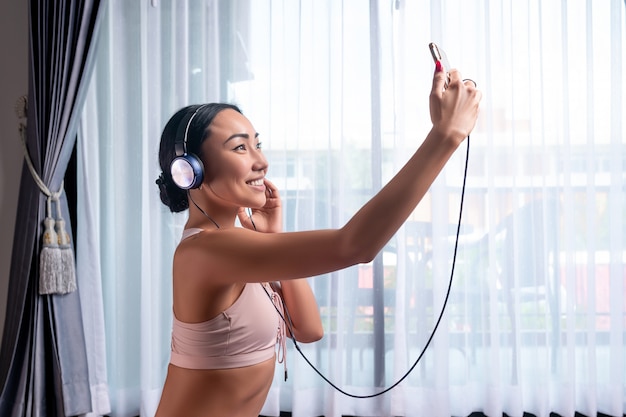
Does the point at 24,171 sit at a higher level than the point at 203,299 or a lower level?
higher

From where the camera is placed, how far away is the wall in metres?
2.82

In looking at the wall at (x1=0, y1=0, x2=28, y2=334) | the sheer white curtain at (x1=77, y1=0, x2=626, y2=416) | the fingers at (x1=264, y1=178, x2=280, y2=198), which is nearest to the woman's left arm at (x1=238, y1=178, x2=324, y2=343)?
the fingers at (x1=264, y1=178, x2=280, y2=198)

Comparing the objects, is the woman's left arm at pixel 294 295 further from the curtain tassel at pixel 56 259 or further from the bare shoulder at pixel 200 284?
the curtain tassel at pixel 56 259

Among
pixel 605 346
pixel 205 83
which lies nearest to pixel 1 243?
pixel 205 83

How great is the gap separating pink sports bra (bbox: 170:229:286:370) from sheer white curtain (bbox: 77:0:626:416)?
1.46 metres

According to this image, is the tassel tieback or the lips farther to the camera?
the tassel tieback

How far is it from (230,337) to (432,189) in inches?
64.3

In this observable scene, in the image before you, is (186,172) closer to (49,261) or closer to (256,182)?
(256,182)

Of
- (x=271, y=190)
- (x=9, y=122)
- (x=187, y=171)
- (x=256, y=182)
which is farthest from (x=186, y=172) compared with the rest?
(x=9, y=122)

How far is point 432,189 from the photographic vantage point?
2.61 m

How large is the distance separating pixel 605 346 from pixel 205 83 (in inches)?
76.2

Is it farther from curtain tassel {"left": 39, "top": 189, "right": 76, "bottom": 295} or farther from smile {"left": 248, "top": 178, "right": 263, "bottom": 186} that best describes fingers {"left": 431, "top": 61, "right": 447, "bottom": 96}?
curtain tassel {"left": 39, "top": 189, "right": 76, "bottom": 295}

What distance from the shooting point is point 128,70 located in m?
2.76

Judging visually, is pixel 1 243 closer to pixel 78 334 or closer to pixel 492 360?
pixel 78 334
